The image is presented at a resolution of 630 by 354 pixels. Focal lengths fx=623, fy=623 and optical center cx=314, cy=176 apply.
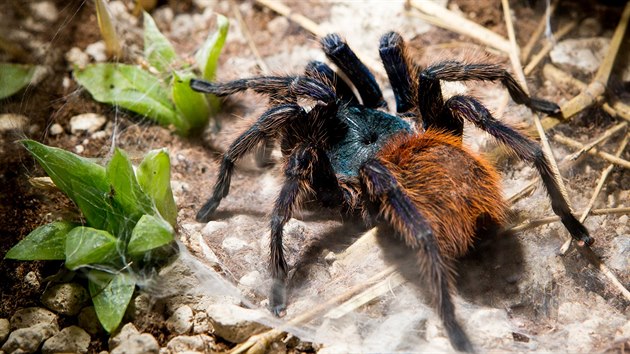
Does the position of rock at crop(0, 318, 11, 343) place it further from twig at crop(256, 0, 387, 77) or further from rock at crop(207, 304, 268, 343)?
twig at crop(256, 0, 387, 77)

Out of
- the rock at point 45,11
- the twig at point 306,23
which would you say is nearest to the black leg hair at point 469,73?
the twig at point 306,23

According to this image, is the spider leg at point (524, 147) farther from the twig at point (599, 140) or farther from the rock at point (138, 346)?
the rock at point (138, 346)

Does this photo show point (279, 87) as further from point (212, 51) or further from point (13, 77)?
point (13, 77)

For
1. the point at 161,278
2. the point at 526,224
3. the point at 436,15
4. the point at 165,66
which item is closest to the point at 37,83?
the point at 165,66

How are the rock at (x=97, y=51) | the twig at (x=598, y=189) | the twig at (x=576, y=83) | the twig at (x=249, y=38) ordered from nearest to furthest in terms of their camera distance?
the twig at (x=598, y=189)
the twig at (x=576, y=83)
the rock at (x=97, y=51)
the twig at (x=249, y=38)

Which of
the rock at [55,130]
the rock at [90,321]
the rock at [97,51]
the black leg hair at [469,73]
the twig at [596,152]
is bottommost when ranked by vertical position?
the rock at [90,321]

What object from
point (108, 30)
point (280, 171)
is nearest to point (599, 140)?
point (280, 171)

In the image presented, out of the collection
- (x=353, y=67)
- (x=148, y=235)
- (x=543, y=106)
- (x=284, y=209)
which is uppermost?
(x=353, y=67)
